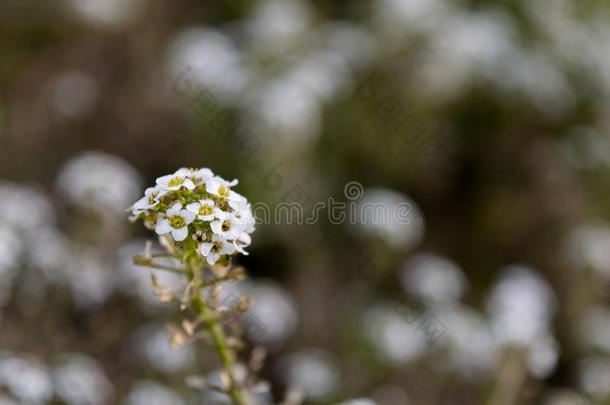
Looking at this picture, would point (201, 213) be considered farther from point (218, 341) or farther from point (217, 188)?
point (218, 341)

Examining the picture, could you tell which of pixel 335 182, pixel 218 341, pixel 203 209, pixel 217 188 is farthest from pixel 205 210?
pixel 335 182

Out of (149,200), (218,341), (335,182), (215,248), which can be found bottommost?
(218,341)

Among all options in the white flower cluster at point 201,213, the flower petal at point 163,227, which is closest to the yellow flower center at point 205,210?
the white flower cluster at point 201,213

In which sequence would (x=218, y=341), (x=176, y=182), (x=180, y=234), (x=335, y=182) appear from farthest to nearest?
(x=335, y=182), (x=218, y=341), (x=176, y=182), (x=180, y=234)

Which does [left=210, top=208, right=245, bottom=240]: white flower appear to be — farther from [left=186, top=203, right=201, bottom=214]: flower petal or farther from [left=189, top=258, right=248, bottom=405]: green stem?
[left=189, top=258, right=248, bottom=405]: green stem

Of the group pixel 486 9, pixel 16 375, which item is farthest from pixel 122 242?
pixel 486 9

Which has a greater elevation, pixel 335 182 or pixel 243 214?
pixel 335 182

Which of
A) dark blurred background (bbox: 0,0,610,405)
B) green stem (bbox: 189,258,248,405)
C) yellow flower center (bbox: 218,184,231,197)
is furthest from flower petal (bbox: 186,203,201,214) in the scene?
dark blurred background (bbox: 0,0,610,405)
